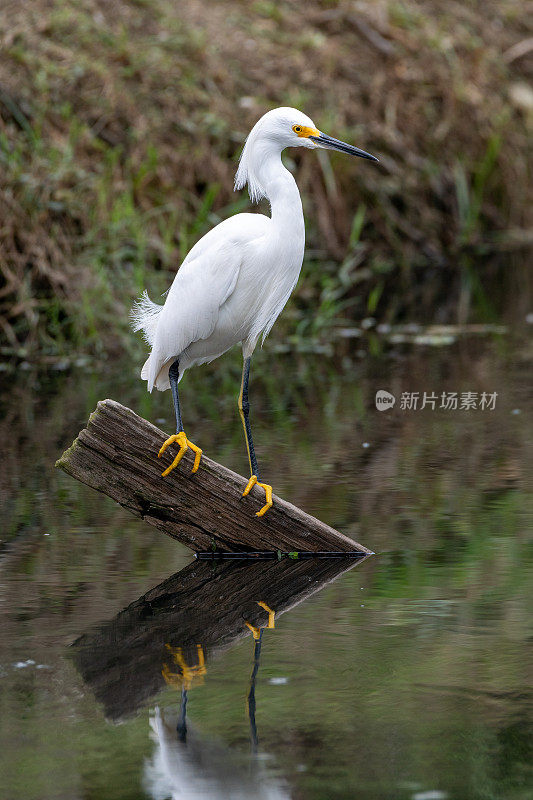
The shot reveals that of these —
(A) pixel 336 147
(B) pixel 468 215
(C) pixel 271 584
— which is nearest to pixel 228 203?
(B) pixel 468 215

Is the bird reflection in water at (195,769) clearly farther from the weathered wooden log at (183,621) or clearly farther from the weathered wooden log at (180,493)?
the weathered wooden log at (180,493)

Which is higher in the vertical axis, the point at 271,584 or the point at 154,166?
the point at 154,166

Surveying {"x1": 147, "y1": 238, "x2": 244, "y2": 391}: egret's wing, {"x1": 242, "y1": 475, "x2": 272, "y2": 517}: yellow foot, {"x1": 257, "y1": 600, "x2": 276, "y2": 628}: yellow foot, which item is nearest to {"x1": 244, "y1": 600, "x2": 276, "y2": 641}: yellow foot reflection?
{"x1": 257, "y1": 600, "x2": 276, "y2": 628}: yellow foot

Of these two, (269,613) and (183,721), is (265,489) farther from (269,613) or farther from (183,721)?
(183,721)

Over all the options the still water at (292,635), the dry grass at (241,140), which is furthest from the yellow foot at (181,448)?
the dry grass at (241,140)

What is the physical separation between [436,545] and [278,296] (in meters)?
1.16

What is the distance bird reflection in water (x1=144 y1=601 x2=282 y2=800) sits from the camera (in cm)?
297

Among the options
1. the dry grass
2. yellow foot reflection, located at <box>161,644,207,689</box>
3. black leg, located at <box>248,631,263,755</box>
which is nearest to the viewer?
black leg, located at <box>248,631,263,755</box>

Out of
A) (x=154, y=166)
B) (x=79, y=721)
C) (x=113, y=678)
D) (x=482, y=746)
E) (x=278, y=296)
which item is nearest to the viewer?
(x=482, y=746)

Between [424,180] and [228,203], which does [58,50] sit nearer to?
[228,203]

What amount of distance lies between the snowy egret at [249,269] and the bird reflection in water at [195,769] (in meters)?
1.42

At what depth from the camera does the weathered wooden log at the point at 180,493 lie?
15.2 ft

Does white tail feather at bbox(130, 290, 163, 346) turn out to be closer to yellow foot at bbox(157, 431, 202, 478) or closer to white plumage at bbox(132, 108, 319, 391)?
white plumage at bbox(132, 108, 319, 391)

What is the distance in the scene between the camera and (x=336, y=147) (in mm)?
4785
